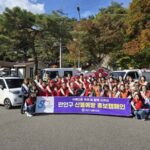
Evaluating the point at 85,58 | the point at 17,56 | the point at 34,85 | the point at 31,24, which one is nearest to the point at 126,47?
the point at 31,24

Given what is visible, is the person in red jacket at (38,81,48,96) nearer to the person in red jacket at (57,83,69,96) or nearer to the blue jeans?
the person in red jacket at (57,83,69,96)

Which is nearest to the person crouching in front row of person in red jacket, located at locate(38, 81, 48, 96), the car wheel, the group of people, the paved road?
the group of people

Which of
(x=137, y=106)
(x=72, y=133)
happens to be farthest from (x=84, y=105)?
(x=72, y=133)

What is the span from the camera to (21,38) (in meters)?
43.2

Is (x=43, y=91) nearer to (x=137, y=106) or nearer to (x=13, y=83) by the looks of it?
(x=13, y=83)

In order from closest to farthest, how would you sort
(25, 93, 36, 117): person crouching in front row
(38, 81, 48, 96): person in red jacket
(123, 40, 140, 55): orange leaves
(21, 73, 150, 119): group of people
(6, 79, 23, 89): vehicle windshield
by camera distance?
(21, 73, 150, 119): group of people, (25, 93, 36, 117): person crouching in front row, (38, 81, 48, 96): person in red jacket, (6, 79, 23, 89): vehicle windshield, (123, 40, 140, 55): orange leaves

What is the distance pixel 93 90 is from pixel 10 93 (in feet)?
15.0

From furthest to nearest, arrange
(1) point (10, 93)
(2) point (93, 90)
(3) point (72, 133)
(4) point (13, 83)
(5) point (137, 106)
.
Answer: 1. (4) point (13, 83)
2. (1) point (10, 93)
3. (2) point (93, 90)
4. (5) point (137, 106)
5. (3) point (72, 133)

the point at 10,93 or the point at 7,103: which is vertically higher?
the point at 10,93

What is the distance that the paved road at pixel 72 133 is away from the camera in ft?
33.4

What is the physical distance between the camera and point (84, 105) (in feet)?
58.1

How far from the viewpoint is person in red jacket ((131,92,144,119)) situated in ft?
52.1

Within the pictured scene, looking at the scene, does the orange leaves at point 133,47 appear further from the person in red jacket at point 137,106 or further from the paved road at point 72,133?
the paved road at point 72,133

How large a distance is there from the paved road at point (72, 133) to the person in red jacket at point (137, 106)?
0.45 meters
